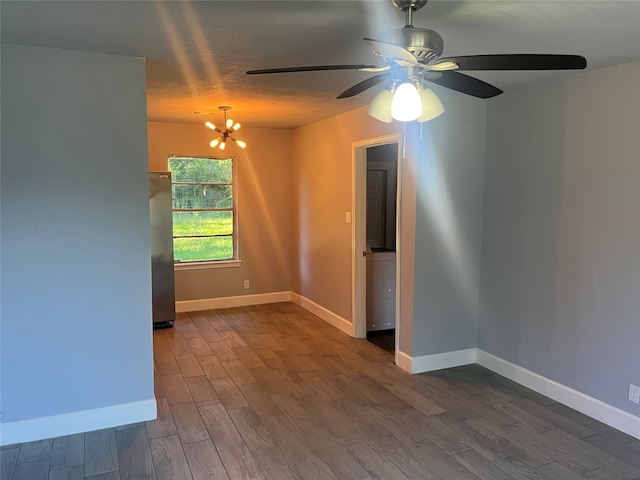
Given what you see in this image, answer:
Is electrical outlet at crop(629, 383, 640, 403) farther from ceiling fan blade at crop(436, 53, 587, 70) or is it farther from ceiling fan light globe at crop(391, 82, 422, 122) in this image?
ceiling fan light globe at crop(391, 82, 422, 122)

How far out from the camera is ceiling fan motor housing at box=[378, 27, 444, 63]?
5.54 ft

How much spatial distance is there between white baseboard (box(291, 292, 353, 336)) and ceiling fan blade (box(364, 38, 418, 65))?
3582 millimetres

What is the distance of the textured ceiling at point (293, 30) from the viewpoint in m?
2.04

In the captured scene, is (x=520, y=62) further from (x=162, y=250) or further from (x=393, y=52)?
(x=162, y=250)

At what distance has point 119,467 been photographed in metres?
2.61

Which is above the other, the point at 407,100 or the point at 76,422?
the point at 407,100

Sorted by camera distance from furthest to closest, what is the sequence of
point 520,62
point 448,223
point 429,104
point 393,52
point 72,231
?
point 448,223 → point 72,231 → point 429,104 → point 520,62 → point 393,52

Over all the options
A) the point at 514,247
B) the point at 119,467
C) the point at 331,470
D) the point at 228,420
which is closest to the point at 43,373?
the point at 119,467

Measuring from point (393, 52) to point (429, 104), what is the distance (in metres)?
0.46

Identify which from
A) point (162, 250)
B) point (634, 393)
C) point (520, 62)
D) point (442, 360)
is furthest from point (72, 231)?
point (634, 393)

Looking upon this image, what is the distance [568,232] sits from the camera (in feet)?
10.9

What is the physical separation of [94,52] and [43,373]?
195cm

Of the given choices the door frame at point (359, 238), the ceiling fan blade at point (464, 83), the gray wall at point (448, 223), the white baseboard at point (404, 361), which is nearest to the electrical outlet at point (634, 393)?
the gray wall at point (448, 223)

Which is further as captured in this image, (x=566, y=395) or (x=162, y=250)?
(x=162, y=250)
